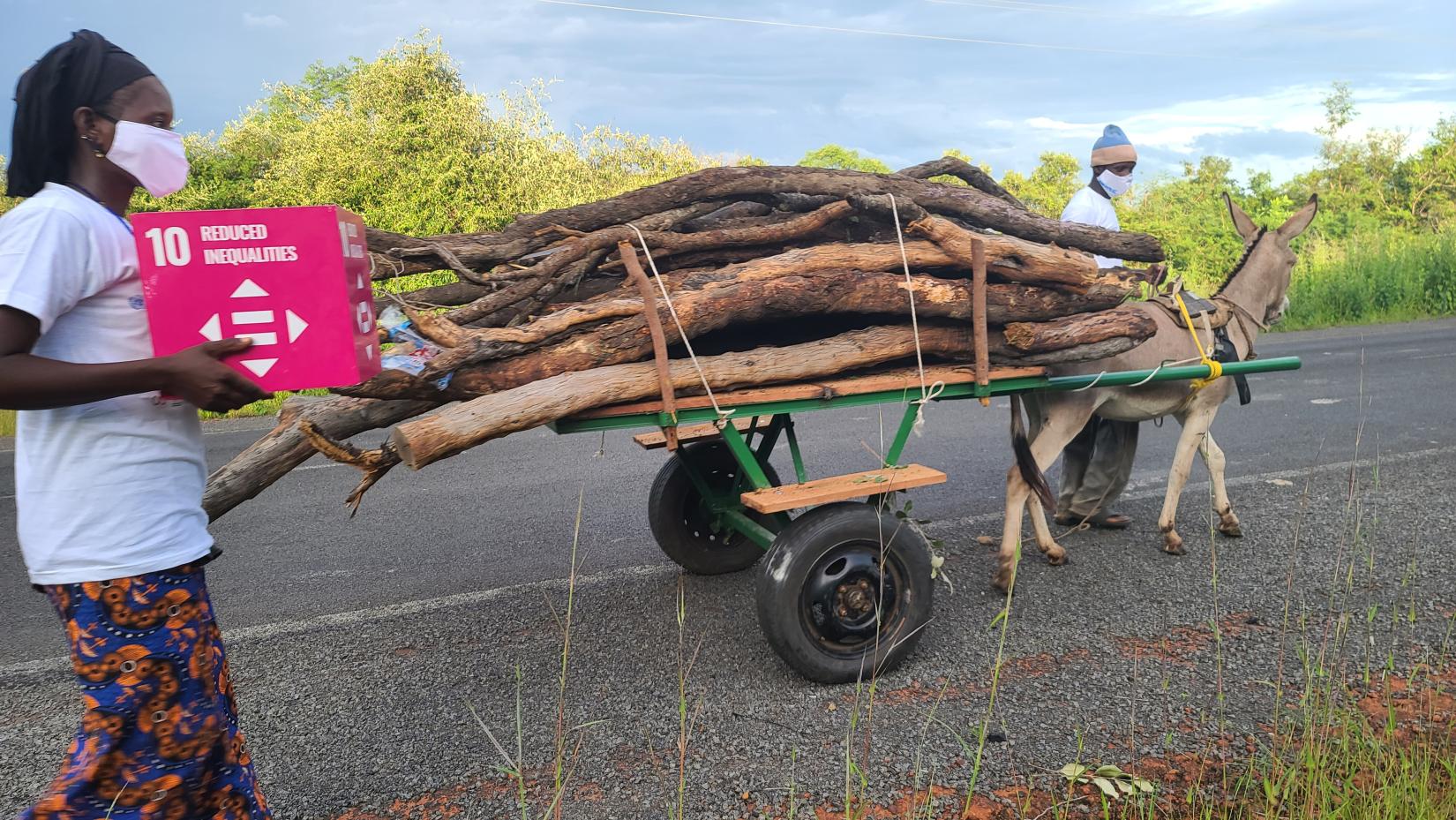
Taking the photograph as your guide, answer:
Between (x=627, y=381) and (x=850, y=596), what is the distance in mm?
1179

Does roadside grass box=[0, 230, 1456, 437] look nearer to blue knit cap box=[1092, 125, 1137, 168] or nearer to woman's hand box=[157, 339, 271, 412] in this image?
blue knit cap box=[1092, 125, 1137, 168]

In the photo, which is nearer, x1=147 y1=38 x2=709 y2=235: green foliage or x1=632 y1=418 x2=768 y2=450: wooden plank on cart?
x1=632 y1=418 x2=768 y2=450: wooden plank on cart

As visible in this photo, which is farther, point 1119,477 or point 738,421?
point 1119,477

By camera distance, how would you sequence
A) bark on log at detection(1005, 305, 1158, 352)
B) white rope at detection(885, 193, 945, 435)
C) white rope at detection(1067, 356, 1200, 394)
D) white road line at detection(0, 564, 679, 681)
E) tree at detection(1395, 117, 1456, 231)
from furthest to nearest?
tree at detection(1395, 117, 1456, 231)
white rope at detection(1067, 356, 1200, 394)
white road line at detection(0, 564, 679, 681)
bark on log at detection(1005, 305, 1158, 352)
white rope at detection(885, 193, 945, 435)

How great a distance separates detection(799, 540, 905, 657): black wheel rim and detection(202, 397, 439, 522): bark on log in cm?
158

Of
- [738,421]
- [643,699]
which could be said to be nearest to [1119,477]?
[738,421]

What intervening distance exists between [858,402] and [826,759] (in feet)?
4.51

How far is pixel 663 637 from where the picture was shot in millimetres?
4258

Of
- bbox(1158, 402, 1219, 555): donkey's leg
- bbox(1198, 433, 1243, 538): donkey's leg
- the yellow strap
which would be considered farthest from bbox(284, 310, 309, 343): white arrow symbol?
bbox(1198, 433, 1243, 538): donkey's leg

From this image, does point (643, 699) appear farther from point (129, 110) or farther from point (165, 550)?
point (129, 110)

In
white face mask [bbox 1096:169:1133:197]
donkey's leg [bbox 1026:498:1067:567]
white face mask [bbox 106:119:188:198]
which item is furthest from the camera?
white face mask [bbox 1096:169:1133:197]

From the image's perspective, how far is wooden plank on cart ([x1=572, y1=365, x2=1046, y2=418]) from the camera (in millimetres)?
3535

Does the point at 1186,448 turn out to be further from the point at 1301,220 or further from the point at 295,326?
the point at 295,326

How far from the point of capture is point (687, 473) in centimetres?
487
